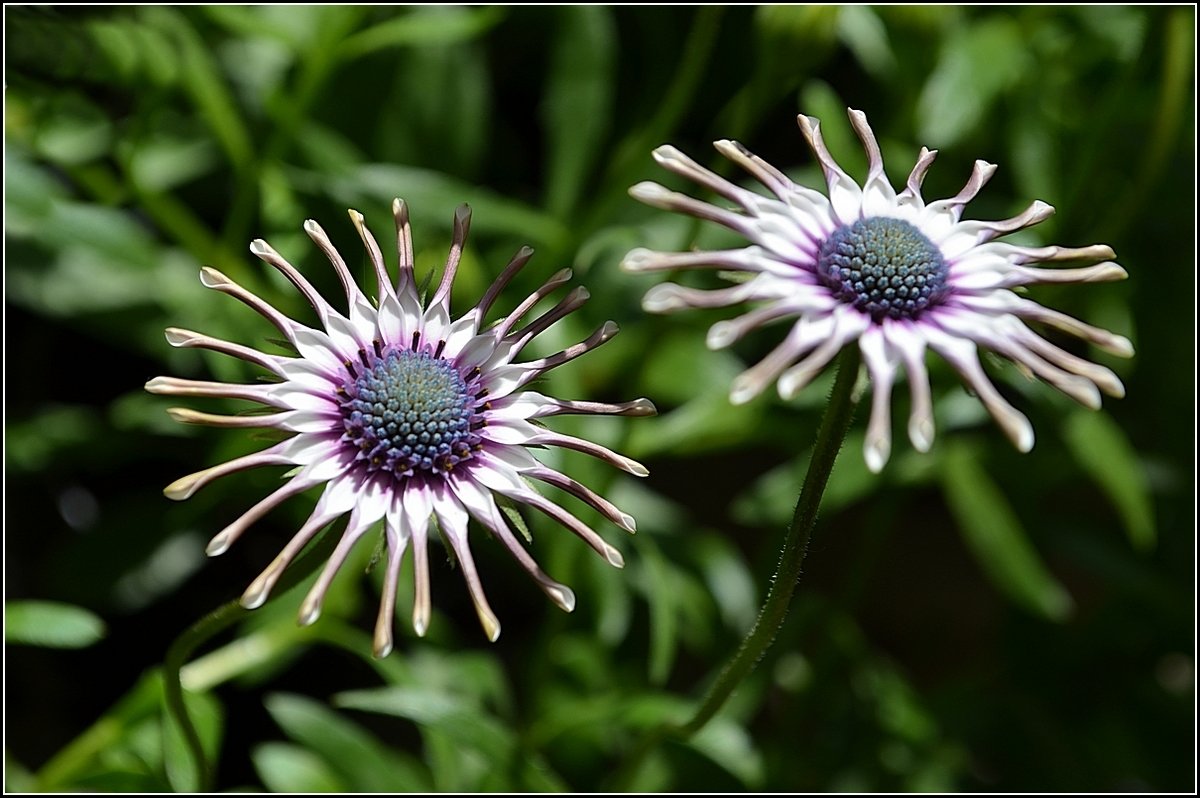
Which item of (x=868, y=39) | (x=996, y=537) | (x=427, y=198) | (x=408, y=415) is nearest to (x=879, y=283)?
(x=408, y=415)

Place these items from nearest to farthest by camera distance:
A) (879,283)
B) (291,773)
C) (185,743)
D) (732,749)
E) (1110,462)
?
(879,283)
(185,743)
(291,773)
(732,749)
(1110,462)

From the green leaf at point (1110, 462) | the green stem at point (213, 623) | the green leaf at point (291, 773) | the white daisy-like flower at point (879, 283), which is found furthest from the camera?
the green leaf at point (1110, 462)

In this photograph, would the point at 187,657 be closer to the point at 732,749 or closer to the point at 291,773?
the point at 291,773

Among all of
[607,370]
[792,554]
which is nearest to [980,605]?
[607,370]

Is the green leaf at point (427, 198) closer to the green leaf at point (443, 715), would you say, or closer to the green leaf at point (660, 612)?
the green leaf at point (660, 612)

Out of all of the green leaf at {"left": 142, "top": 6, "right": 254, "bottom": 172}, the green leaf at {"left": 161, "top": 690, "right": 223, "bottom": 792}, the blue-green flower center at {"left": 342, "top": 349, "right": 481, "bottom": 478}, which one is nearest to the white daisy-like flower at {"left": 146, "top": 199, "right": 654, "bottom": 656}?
the blue-green flower center at {"left": 342, "top": 349, "right": 481, "bottom": 478}

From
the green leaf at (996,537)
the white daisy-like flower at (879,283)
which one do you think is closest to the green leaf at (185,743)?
the white daisy-like flower at (879,283)

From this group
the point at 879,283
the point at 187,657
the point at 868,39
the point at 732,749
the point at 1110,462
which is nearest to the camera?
the point at 879,283
